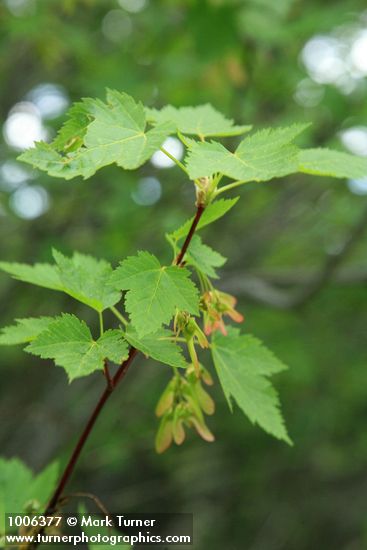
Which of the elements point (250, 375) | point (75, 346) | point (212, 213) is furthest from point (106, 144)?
point (250, 375)

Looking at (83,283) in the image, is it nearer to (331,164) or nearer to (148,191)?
(331,164)

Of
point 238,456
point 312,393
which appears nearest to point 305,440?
point 312,393

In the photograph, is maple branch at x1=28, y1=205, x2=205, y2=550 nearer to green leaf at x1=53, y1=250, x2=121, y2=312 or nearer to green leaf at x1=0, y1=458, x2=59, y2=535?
green leaf at x1=53, y1=250, x2=121, y2=312

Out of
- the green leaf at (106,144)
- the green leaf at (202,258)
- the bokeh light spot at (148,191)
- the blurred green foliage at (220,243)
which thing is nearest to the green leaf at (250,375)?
the green leaf at (202,258)

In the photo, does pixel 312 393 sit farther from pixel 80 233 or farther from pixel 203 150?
pixel 203 150

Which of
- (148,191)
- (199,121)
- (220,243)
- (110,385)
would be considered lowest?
(110,385)

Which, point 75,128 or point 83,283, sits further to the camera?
point 83,283

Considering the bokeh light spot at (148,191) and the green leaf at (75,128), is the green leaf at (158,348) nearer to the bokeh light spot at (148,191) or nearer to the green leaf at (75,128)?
the green leaf at (75,128)
